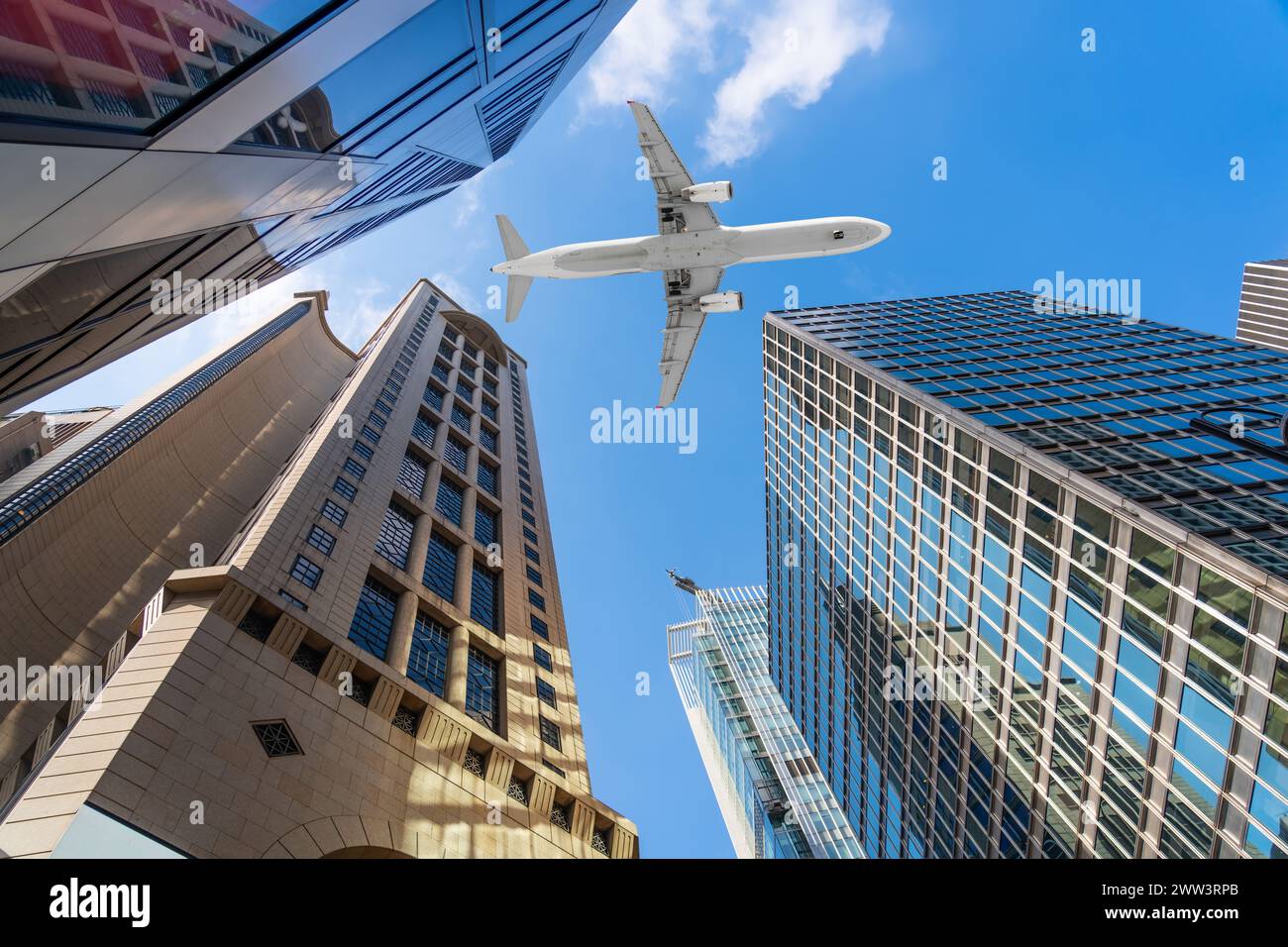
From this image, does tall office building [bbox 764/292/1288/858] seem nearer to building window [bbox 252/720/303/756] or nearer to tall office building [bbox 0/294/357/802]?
building window [bbox 252/720/303/756]

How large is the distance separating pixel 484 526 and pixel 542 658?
1064 centimetres

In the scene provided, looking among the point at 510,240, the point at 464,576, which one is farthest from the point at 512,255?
the point at 464,576

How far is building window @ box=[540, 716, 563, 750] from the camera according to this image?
2678 centimetres

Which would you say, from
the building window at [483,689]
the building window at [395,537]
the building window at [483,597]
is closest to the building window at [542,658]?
the building window at [483,597]

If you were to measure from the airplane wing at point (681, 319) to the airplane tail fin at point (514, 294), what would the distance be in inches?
306

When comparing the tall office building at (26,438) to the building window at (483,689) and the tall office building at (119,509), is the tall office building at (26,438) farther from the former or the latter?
the building window at (483,689)

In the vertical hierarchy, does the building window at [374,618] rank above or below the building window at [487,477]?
below

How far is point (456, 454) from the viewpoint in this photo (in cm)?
4525

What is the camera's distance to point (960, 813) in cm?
3725

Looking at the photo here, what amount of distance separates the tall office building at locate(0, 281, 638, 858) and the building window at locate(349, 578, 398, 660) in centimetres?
10

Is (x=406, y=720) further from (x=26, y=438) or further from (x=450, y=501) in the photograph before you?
(x=26, y=438)

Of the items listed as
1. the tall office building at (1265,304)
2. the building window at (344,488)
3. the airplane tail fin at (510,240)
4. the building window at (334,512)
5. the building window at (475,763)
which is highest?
the tall office building at (1265,304)

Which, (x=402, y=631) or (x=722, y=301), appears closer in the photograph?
(x=402, y=631)

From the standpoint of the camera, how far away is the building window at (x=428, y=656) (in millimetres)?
23609
